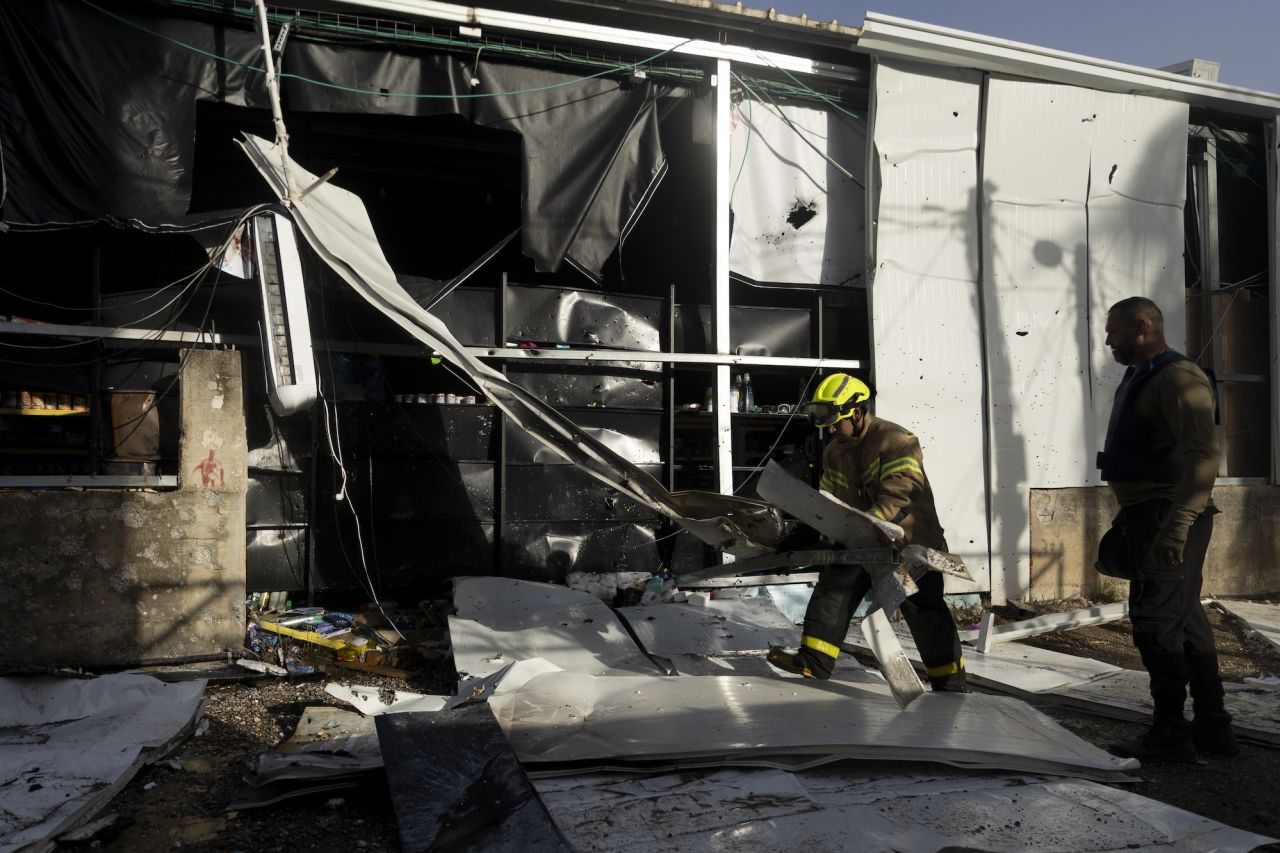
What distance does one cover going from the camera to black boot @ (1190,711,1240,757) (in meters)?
3.79

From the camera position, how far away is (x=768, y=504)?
3.98m

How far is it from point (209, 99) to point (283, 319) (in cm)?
194

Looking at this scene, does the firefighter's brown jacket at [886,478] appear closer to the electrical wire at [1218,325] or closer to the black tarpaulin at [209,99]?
the black tarpaulin at [209,99]

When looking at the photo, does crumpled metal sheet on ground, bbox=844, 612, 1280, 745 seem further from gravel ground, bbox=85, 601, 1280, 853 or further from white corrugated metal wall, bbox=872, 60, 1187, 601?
white corrugated metal wall, bbox=872, 60, 1187, 601

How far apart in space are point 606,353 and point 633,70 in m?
2.12

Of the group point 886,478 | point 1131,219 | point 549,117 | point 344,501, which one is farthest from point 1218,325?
point 344,501

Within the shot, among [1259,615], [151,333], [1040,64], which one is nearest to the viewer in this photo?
[151,333]

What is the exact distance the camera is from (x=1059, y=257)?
24.5ft

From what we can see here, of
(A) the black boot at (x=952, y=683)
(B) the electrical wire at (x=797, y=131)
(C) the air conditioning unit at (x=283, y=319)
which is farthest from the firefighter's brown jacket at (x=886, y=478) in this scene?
(B) the electrical wire at (x=797, y=131)

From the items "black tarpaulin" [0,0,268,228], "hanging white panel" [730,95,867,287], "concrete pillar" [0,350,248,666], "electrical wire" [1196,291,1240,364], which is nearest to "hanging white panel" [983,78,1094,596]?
"hanging white panel" [730,95,867,287]

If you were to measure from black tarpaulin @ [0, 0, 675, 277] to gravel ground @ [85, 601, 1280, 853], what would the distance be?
3022 millimetres

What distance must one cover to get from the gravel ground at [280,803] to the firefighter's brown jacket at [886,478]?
4.18 ft

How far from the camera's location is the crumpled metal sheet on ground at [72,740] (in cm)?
293

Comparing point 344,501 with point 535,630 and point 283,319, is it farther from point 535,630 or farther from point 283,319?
point 535,630
